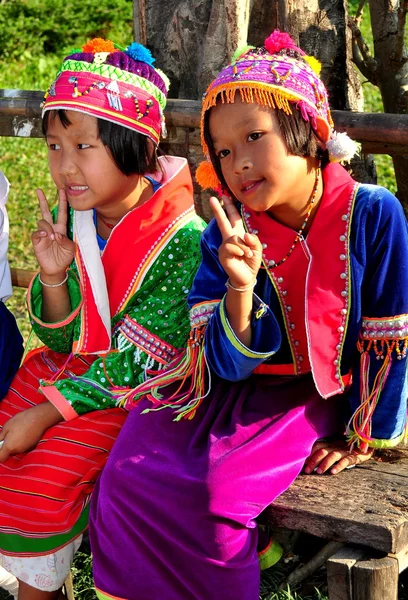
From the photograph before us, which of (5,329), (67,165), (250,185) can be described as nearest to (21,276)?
(5,329)

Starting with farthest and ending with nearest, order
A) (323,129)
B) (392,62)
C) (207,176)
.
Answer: (392,62), (207,176), (323,129)

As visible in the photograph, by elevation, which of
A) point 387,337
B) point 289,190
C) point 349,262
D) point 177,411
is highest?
point 289,190

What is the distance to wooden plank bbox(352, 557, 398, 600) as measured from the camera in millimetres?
2076

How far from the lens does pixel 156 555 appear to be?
224cm

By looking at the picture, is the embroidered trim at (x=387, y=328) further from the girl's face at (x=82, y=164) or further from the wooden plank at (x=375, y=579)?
the girl's face at (x=82, y=164)

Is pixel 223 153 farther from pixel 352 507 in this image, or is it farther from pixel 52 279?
pixel 352 507

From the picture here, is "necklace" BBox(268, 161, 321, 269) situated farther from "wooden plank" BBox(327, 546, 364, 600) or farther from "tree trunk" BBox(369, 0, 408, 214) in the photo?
"tree trunk" BBox(369, 0, 408, 214)

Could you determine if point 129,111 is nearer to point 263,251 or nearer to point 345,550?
point 263,251

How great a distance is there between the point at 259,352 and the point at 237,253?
30 cm

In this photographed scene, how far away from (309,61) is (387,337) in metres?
0.80

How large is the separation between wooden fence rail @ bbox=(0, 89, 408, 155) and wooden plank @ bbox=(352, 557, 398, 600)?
1.42m

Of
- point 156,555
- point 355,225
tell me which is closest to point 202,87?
point 355,225

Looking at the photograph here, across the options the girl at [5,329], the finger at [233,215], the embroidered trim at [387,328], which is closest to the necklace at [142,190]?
the girl at [5,329]

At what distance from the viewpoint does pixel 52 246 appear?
2.89 m
